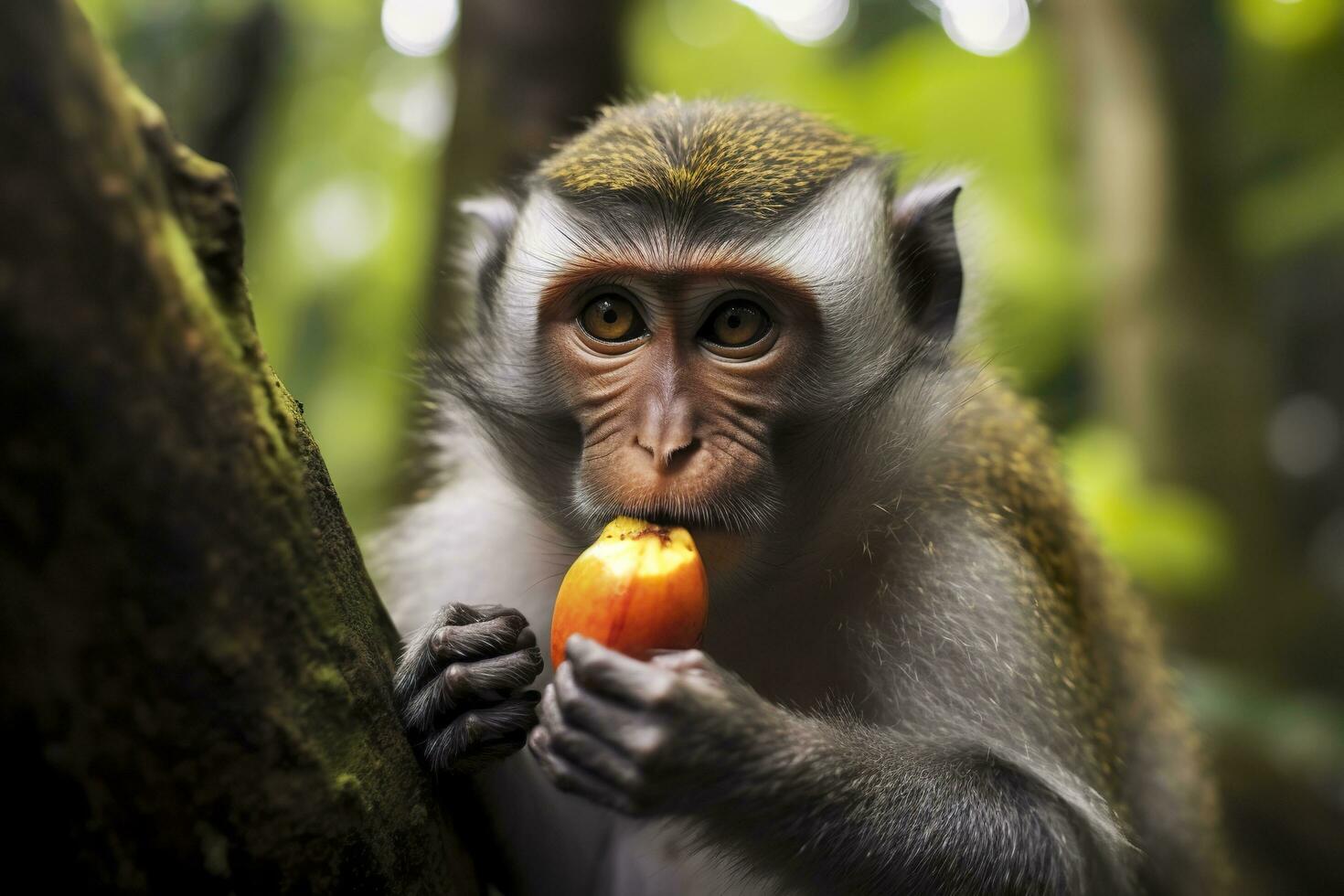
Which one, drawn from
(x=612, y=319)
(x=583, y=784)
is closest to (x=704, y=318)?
(x=612, y=319)

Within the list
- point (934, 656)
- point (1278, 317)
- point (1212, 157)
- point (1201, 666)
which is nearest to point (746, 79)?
point (1212, 157)

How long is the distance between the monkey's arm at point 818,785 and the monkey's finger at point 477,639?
1.09 ft

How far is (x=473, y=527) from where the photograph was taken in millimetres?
4211

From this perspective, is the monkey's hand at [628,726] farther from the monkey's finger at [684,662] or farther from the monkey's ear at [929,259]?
the monkey's ear at [929,259]

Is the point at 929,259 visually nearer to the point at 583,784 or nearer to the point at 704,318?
the point at 704,318

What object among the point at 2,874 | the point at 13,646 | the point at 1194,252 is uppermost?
the point at 1194,252

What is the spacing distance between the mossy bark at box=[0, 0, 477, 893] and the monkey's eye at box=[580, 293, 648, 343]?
131 centimetres

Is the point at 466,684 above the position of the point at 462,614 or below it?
below

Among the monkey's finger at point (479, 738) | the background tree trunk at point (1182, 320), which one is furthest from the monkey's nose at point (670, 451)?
the background tree trunk at point (1182, 320)

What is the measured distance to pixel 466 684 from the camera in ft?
9.08

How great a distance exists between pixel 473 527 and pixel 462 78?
3443 millimetres

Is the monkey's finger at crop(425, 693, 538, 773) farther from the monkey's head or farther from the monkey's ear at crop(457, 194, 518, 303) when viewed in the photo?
the monkey's ear at crop(457, 194, 518, 303)

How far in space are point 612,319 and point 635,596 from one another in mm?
1053

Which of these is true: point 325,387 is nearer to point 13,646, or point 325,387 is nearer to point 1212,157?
point 1212,157
